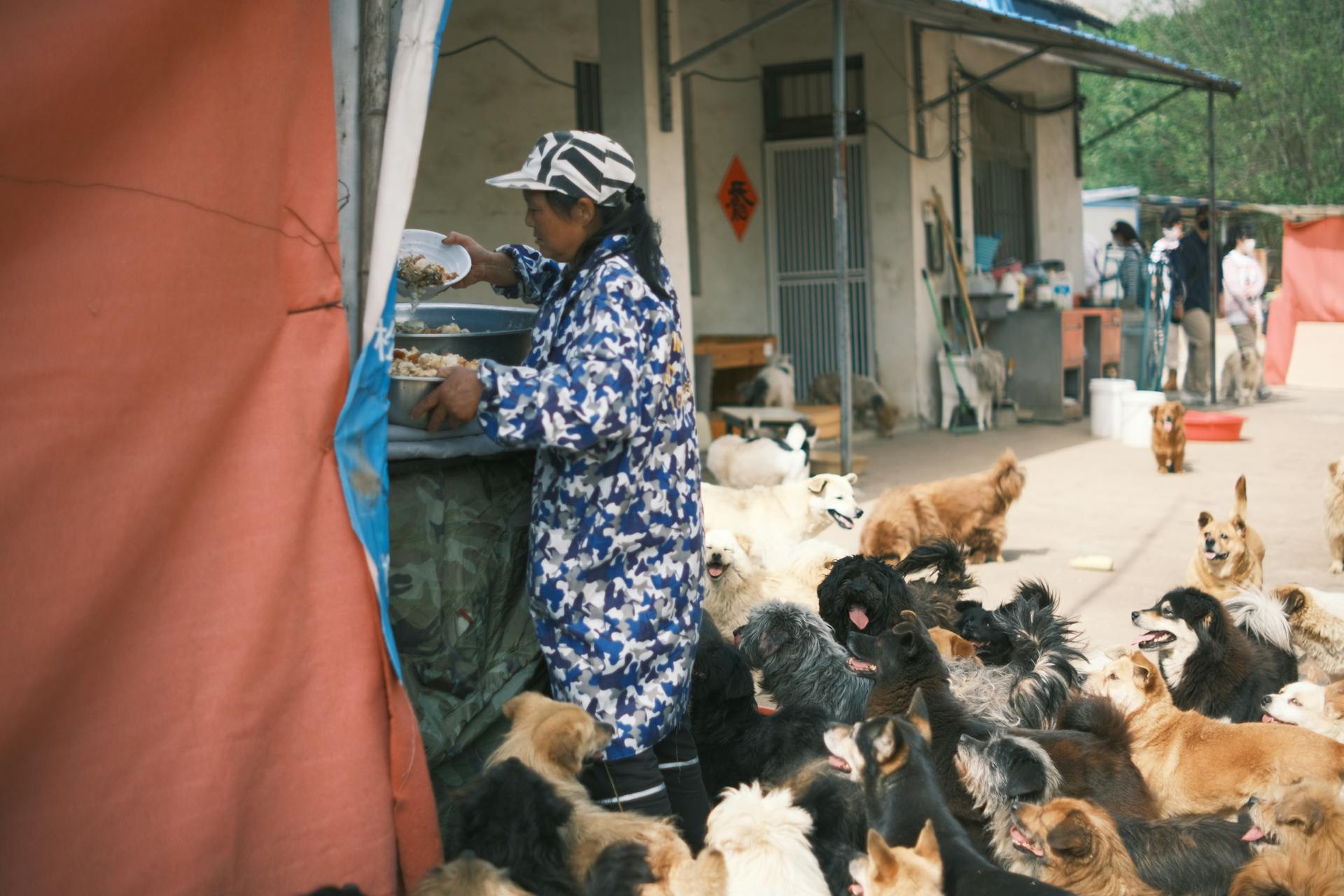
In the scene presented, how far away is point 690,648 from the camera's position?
326 centimetres

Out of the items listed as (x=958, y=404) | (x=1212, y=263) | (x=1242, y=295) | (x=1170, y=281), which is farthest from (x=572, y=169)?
(x=1242, y=295)

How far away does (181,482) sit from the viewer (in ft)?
8.60

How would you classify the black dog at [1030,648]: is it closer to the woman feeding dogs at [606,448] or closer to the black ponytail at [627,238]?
the woman feeding dogs at [606,448]

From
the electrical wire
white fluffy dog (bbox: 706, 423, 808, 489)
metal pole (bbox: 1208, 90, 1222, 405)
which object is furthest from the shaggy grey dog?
metal pole (bbox: 1208, 90, 1222, 405)

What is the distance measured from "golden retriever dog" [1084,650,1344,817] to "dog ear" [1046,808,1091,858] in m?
0.95

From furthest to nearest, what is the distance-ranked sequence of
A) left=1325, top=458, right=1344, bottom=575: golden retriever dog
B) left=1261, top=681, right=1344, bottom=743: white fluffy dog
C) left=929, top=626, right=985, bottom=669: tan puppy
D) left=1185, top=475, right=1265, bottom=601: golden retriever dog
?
→ left=1325, top=458, right=1344, bottom=575: golden retriever dog → left=1185, top=475, right=1265, bottom=601: golden retriever dog → left=929, top=626, right=985, bottom=669: tan puppy → left=1261, top=681, right=1344, bottom=743: white fluffy dog

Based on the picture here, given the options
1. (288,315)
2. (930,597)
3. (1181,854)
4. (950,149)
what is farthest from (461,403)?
(950,149)

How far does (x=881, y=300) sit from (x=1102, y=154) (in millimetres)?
33163

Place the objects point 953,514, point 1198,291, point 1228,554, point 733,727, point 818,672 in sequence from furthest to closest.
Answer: point 1198,291 → point 953,514 → point 1228,554 → point 818,672 → point 733,727

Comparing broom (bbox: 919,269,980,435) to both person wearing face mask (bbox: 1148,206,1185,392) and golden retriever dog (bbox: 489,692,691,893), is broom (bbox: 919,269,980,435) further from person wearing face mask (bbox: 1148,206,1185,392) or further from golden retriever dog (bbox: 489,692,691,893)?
golden retriever dog (bbox: 489,692,691,893)

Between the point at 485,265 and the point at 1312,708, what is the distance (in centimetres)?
325

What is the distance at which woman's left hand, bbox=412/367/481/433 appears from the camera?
281 cm

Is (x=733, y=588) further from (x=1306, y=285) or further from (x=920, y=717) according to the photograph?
(x=1306, y=285)

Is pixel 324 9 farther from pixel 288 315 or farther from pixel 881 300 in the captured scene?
pixel 881 300
